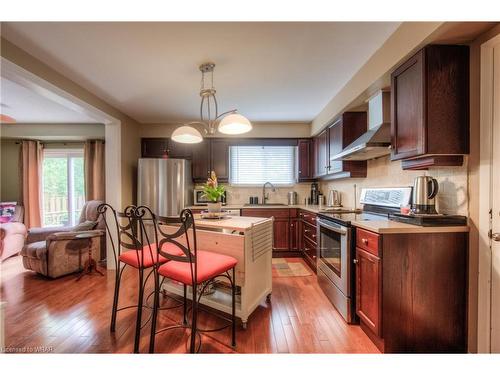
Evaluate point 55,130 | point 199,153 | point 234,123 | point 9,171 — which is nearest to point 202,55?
point 234,123

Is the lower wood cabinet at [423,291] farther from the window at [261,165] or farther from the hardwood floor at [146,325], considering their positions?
the window at [261,165]

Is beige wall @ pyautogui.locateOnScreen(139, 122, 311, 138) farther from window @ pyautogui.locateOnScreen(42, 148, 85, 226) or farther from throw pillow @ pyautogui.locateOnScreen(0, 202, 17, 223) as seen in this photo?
throw pillow @ pyautogui.locateOnScreen(0, 202, 17, 223)

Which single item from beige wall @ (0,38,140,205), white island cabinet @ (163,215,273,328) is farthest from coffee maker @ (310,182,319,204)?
beige wall @ (0,38,140,205)

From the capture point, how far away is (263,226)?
84.0 inches

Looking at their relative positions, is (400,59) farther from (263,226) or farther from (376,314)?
(376,314)

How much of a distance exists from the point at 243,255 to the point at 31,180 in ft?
16.6

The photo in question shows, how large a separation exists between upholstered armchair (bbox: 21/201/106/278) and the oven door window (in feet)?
10.4

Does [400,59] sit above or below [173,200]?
above

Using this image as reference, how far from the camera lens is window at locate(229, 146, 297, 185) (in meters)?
4.36

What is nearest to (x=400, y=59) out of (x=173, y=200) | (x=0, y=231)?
(x=173, y=200)

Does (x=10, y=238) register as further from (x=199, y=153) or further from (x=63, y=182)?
(x=199, y=153)

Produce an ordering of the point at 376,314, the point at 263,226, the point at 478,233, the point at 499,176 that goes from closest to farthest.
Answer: the point at 499,176
the point at 478,233
the point at 376,314
the point at 263,226

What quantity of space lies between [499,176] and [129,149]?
Result: 169 inches

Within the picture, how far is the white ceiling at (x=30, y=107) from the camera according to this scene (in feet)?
9.05
